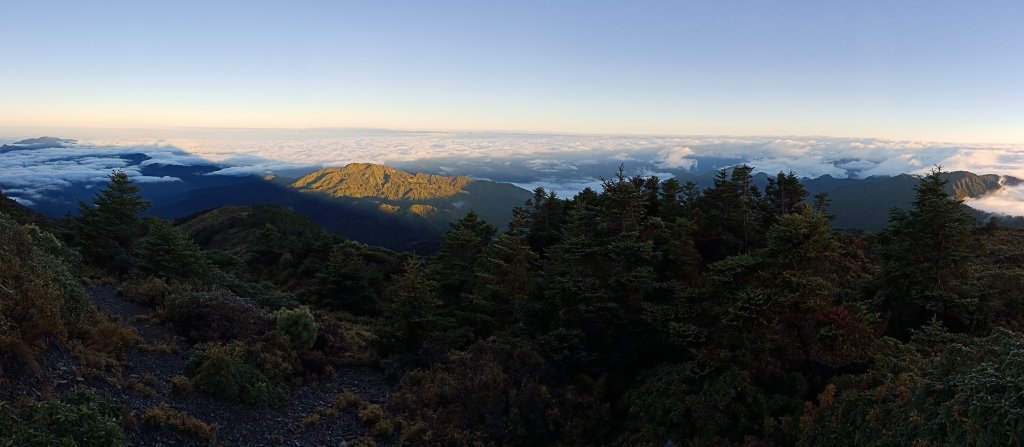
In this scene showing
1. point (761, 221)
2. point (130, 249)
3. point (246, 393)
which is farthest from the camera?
point (130, 249)

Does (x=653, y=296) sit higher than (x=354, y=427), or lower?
higher

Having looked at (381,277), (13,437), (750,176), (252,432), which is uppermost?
(750,176)

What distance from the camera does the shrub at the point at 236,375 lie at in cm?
1375

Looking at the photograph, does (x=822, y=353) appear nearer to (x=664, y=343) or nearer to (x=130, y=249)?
(x=664, y=343)

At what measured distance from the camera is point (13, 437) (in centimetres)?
693

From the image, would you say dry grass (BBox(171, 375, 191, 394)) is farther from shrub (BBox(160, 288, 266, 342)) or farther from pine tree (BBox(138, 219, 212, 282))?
pine tree (BBox(138, 219, 212, 282))

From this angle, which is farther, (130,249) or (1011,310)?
(130,249)

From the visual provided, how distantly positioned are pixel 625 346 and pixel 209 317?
1496 cm

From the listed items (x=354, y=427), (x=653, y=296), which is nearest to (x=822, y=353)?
(x=653, y=296)

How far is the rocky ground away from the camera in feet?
34.3

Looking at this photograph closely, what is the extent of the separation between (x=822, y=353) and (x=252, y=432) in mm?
14610

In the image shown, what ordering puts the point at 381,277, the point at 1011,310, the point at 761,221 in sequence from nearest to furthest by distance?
the point at 1011,310, the point at 761,221, the point at 381,277

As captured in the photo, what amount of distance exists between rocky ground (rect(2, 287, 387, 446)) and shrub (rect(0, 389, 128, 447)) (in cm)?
157

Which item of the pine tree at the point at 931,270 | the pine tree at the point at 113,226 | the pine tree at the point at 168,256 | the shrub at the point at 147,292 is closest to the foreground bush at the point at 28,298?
the shrub at the point at 147,292
